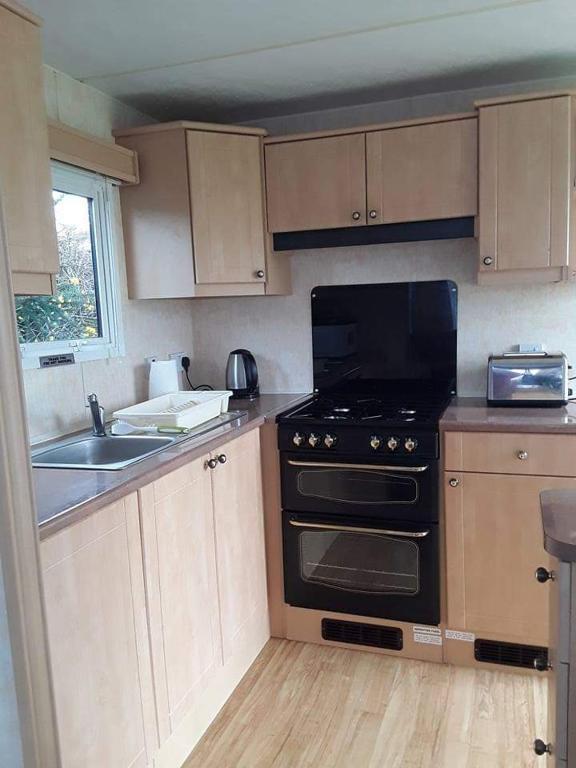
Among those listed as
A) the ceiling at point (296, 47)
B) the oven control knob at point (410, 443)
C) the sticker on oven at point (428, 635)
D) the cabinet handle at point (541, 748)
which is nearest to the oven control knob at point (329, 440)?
the oven control knob at point (410, 443)

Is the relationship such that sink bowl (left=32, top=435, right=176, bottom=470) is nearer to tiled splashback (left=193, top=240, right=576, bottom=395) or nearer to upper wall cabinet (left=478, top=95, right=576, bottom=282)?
tiled splashback (left=193, top=240, right=576, bottom=395)

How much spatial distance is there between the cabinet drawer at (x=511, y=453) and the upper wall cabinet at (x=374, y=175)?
0.91 metres

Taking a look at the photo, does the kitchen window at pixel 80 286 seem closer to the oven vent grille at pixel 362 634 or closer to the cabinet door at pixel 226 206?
the cabinet door at pixel 226 206

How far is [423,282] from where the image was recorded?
2826 millimetres

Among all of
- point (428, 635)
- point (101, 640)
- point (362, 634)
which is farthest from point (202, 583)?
point (428, 635)

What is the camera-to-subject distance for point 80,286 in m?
2.45

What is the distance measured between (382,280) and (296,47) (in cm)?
109

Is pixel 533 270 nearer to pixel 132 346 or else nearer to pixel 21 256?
pixel 132 346

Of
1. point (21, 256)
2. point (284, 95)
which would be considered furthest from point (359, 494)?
point (284, 95)

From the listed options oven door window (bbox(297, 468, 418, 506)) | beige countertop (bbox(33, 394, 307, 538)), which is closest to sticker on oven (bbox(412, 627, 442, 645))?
oven door window (bbox(297, 468, 418, 506))

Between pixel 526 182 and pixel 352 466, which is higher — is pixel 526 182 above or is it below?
above

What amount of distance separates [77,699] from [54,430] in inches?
40.7

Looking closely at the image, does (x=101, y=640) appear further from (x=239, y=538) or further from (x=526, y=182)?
(x=526, y=182)

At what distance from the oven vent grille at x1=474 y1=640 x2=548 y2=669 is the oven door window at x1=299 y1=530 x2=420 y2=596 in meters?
0.32
